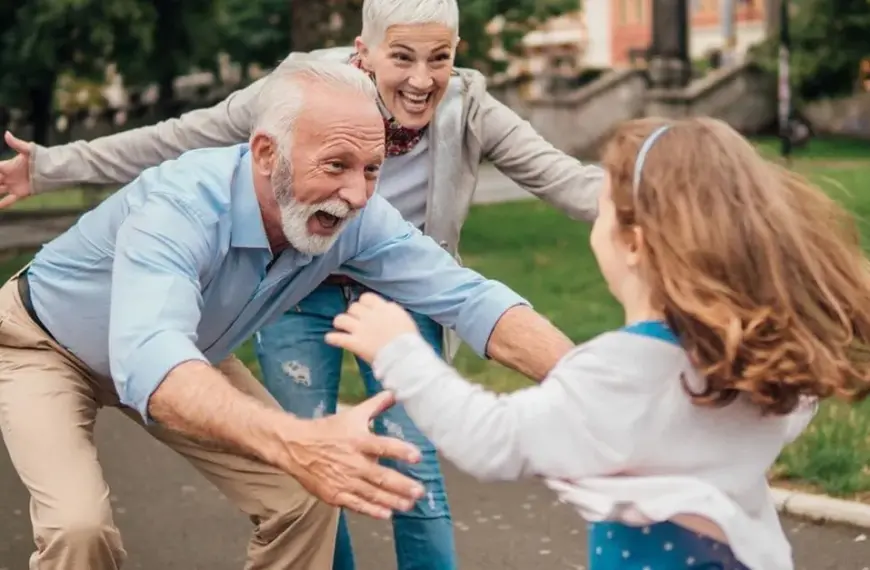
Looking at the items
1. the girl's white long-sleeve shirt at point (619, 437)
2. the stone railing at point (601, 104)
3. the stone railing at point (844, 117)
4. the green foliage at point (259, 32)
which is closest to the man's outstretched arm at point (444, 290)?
the girl's white long-sleeve shirt at point (619, 437)

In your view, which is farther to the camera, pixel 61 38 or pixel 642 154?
pixel 61 38

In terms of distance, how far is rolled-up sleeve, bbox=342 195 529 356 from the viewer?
12.2ft

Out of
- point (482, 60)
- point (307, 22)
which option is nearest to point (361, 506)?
point (307, 22)

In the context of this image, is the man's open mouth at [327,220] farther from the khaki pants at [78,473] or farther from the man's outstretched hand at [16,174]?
the man's outstretched hand at [16,174]

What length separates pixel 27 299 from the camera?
3898mm

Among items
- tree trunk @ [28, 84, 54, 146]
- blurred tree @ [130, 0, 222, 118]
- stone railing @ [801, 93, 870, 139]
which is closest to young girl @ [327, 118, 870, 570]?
blurred tree @ [130, 0, 222, 118]

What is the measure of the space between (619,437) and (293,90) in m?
1.25

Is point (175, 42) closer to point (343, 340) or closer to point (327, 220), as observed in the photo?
point (327, 220)

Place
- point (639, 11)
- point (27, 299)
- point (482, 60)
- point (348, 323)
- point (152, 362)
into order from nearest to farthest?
point (348, 323) < point (152, 362) < point (27, 299) < point (482, 60) < point (639, 11)

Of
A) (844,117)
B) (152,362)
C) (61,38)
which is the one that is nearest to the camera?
(152,362)

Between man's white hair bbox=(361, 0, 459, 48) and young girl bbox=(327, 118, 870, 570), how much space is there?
1.68 m

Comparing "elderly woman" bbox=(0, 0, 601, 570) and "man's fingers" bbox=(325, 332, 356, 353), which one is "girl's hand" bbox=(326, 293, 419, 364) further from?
"elderly woman" bbox=(0, 0, 601, 570)

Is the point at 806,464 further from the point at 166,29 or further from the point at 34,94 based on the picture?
the point at 34,94

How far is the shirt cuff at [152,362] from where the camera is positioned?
116 inches
